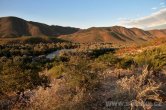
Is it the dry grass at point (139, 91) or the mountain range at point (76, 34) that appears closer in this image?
the dry grass at point (139, 91)

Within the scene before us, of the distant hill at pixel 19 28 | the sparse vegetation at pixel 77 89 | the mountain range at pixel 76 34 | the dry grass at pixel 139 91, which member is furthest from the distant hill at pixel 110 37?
the dry grass at pixel 139 91

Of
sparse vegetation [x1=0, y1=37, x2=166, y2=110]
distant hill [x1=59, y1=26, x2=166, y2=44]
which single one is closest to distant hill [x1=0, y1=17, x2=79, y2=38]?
distant hill [x1=59, y1=26, x2=166, y2=44]

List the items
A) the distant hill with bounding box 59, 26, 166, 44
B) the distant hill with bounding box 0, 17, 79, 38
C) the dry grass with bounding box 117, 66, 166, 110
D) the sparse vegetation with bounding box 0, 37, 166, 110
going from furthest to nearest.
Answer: the distant hill with bounding box 0, 17, 79, 38 < the distant hill with bounding box 59, 26, 166, 44 < the dry grass with bounding box 117, 66, 166, 110 < the sparse vegetation with bounding box 0, 37, 166, 110

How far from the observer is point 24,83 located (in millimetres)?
13039

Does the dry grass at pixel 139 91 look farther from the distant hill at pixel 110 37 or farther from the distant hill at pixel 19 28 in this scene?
the distant hill at pixel 19 28

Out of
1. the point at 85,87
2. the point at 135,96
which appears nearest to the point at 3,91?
the point at 85,87

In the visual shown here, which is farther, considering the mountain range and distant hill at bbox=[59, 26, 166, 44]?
the mountain range

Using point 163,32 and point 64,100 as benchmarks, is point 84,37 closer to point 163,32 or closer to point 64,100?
point 163,32

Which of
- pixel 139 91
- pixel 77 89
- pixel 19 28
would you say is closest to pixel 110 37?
pixel 19 28

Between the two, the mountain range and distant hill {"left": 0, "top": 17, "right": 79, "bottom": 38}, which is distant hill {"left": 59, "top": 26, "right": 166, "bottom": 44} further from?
distant hill {"left": 0, "top": 17, "right": 79, "bottom": 38}

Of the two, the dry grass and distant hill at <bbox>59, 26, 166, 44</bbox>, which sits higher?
the dry grass

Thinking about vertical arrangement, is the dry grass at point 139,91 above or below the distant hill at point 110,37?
above

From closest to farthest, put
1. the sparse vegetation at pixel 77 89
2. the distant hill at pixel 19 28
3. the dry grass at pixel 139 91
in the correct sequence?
the sparse vegetation at pixel 77 89, the dry grass at pixel 139 91, the distant hill at pixel 19 28

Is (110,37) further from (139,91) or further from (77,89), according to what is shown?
(139,91)
